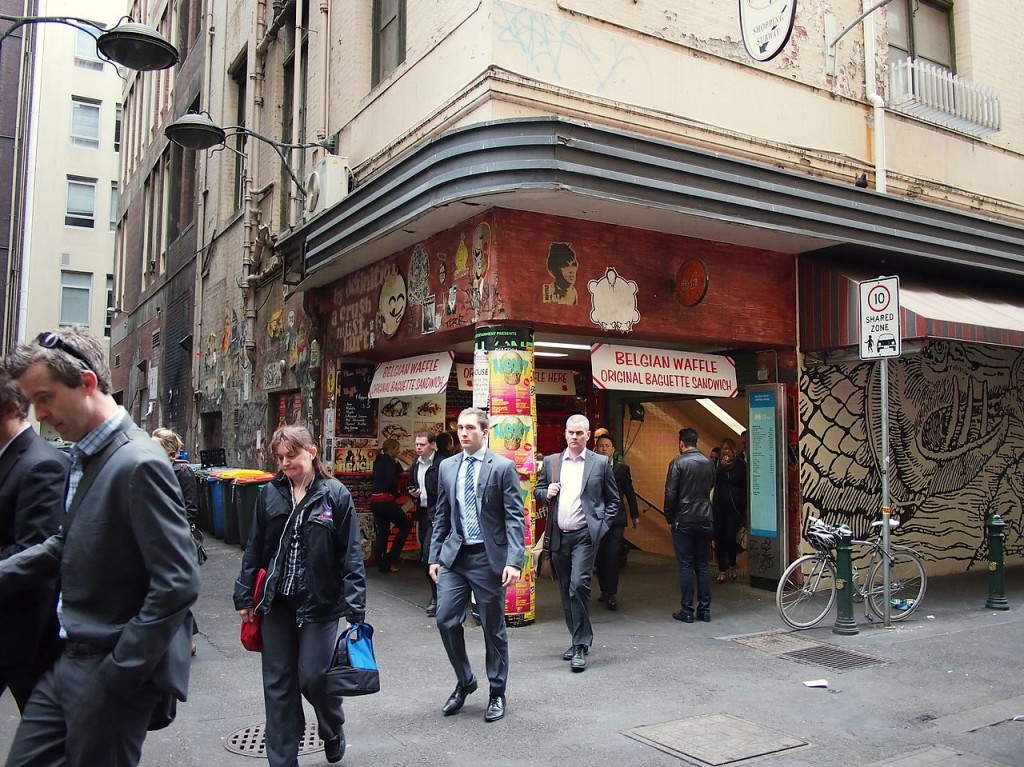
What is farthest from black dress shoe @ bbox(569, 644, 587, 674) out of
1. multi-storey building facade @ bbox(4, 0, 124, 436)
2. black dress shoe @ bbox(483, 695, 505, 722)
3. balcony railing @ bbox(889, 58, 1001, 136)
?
multi-storey building facade @ bbox(4, 0, 124, 436)

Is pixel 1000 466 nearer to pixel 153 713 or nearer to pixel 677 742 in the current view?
pixel 677 742

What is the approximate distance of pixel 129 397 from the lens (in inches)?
1039

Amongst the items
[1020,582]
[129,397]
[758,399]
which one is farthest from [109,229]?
[1020,582]

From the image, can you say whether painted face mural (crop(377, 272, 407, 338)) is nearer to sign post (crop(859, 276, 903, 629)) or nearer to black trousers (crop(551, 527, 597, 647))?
black trousers (crop(551, 527, 597, 647))

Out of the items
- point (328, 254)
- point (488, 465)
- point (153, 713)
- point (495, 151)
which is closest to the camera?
point (153, 713)

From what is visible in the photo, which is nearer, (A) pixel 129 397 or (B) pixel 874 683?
(B) pixel 874 683

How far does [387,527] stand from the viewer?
1124 centimetres

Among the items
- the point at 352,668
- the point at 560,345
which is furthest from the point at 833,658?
the point at 560,345

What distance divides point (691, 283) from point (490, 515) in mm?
4652

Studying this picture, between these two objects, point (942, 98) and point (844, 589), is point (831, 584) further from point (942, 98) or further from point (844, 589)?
point (942, 98)

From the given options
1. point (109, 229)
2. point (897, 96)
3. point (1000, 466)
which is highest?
point (109, 229)

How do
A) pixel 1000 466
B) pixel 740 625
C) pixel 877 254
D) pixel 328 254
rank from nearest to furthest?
pixel 740 625 → pixel 877 254 → pixel 328 254 → pixel 1000 466

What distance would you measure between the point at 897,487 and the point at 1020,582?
6.71 feet

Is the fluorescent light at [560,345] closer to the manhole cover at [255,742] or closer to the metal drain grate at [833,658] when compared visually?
the metal drain grate at [833,658]
